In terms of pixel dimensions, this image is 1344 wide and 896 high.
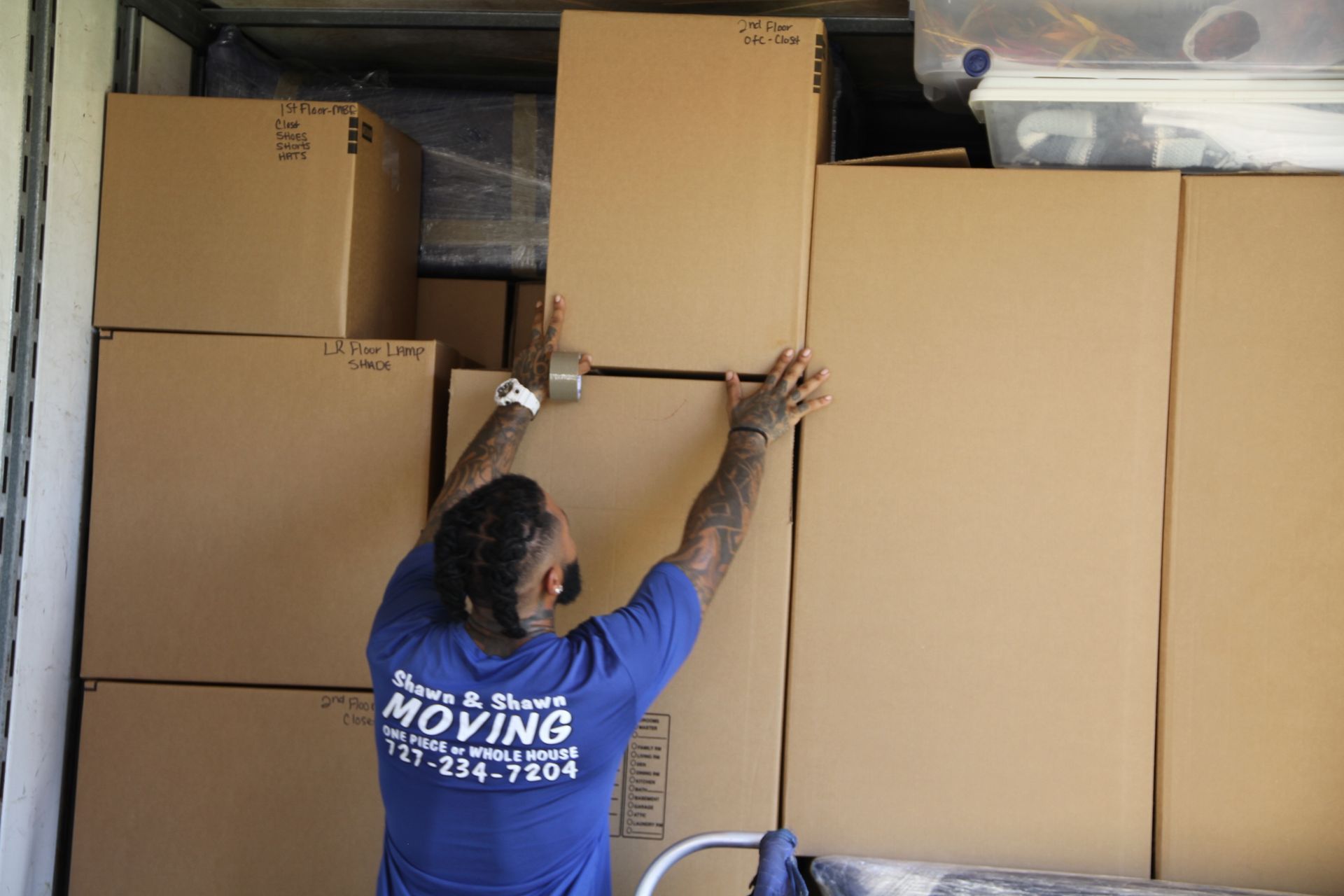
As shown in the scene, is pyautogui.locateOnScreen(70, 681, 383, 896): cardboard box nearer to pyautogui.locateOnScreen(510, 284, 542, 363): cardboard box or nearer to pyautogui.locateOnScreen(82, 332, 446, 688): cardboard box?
pyautogui.locateOnScreen(82, 332, 446, 688): cardboard box

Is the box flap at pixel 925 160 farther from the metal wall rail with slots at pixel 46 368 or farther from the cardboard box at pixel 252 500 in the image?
the cardboard box at pixel 252 500

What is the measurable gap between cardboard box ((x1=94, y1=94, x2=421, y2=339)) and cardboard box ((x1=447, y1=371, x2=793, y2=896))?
0.46m

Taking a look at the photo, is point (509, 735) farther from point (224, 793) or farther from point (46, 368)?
point (46, 368)

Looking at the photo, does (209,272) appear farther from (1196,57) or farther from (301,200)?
(1196,57)

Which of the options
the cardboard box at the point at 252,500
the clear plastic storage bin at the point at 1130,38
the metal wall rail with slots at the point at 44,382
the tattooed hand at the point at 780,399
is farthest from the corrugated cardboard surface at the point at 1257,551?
the metal wall rail with slots at the point at 44,382

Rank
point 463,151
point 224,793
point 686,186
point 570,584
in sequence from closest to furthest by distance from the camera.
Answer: point 570,584 → point 686,186 → point 224,793 → point 463,151

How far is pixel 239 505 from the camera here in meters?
1.67

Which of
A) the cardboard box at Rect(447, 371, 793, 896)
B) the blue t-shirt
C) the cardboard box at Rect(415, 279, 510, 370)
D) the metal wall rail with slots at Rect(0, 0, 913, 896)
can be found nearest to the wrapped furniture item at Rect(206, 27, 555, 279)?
the cardboard box at Rect(415, 279, 510, 370)

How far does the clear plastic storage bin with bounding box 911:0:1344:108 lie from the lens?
1.39 meters

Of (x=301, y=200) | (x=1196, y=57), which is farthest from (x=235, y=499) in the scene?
(x=1196, y=57)

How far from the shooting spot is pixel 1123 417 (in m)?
1.50

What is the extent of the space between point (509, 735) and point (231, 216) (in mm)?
994

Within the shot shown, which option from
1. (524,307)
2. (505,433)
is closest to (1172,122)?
(505,433)

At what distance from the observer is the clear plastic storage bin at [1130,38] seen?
139cm
